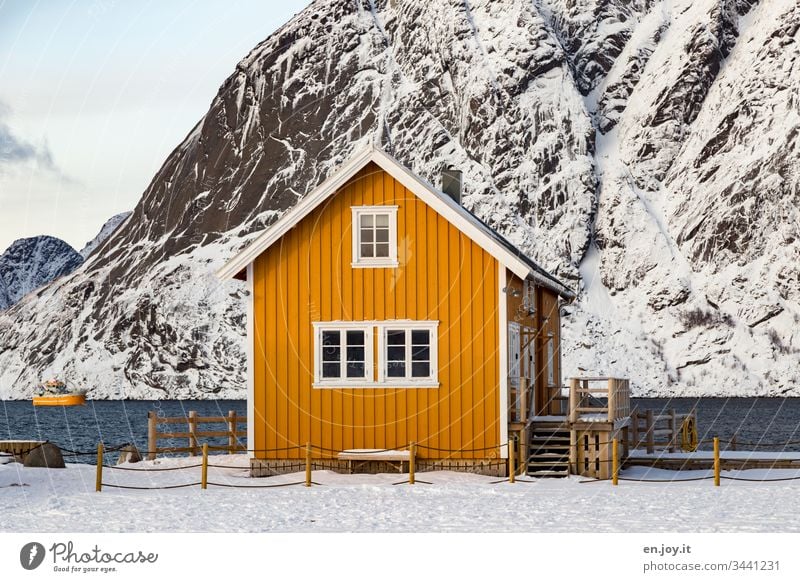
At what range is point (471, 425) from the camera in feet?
94.9

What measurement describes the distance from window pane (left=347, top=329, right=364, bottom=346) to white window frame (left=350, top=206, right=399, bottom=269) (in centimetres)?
161

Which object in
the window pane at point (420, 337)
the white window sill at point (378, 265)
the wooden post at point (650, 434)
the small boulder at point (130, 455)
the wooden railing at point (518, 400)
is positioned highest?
the white window sill at point (378, 265)

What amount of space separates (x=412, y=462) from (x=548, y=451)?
16.9ft

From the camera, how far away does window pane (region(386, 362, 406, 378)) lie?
29359mm

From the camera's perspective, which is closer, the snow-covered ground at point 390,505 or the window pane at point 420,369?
the snow-covered ground at point 390,505

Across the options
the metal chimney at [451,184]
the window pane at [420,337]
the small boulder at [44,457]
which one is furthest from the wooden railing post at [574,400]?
Answer: the small boulder at [44,457]

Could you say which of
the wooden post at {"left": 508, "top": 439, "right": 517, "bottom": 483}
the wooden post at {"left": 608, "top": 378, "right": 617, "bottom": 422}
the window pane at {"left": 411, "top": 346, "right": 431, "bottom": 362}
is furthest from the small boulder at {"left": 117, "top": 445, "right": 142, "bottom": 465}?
the wooden post at {"left": 608, "top": 378, "right": 617, "bottom": 422}

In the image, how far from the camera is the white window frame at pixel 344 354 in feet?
96.1

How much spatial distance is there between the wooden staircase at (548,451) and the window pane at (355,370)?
4624 mm

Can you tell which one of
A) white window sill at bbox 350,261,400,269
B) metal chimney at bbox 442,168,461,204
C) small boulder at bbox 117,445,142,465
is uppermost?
metal chimney at bbox 442,168,461,204

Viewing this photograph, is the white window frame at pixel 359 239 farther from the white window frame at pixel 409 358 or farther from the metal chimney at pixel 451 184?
the metal chimney at pixel 451 184

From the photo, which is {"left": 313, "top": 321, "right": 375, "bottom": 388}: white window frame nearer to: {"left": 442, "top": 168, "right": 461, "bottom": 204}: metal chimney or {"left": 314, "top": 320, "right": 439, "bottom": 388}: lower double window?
{"left": 314, "top": 320, "right": 439, "bottom": 388}: lower double window

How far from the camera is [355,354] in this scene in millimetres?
29547
